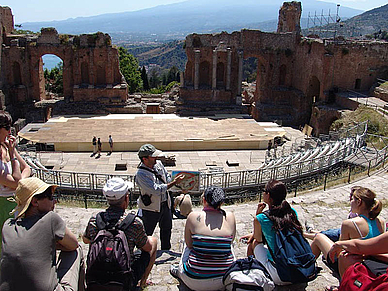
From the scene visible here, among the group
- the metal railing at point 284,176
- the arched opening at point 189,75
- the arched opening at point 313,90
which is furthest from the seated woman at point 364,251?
the arched opening at point 189,75

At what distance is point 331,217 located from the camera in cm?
948

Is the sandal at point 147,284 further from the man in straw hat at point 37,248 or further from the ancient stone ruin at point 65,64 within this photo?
the ancient stone ruin at point 65,64

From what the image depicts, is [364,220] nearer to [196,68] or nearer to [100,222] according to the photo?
[100,222]

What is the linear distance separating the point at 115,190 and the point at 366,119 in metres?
20.2

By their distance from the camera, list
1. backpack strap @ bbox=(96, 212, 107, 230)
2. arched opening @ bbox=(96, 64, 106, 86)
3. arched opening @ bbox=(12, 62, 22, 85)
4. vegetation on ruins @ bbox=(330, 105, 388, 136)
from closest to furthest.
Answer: backpack strap @ bbox=(96, 212, 107, 230)
vegetation on ruins @ bbox=(330, 105, 388, 136)
arched opening @ bbox=(12, 62, 22, 85)
arched opening @ bbox=(96, 64, 106, 86)

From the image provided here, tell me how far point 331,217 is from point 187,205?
3640 millimetres

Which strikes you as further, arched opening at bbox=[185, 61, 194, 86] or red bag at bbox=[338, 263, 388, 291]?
arched opening at bbox=[185, 61, 194, 86]

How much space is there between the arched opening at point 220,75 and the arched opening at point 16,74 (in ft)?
54.8

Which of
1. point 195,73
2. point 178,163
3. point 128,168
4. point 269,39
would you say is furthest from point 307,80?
point 128,168

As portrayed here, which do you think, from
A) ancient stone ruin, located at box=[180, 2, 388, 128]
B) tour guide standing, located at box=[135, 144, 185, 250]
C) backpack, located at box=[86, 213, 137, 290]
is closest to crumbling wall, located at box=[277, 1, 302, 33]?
ancient stone ruin, located at box=[180, 2, 388, 128]

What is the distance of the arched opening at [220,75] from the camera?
3419cm

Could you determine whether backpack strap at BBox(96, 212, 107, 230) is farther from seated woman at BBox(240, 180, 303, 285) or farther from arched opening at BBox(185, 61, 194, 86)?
arched opening at BBox(185, 61, 194, 86)

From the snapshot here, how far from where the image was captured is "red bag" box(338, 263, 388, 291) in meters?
4.21

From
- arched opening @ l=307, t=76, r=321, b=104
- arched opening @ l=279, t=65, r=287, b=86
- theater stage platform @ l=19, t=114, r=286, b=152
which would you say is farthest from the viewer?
arched opening @ l=279, t=65, r=287, b=86
